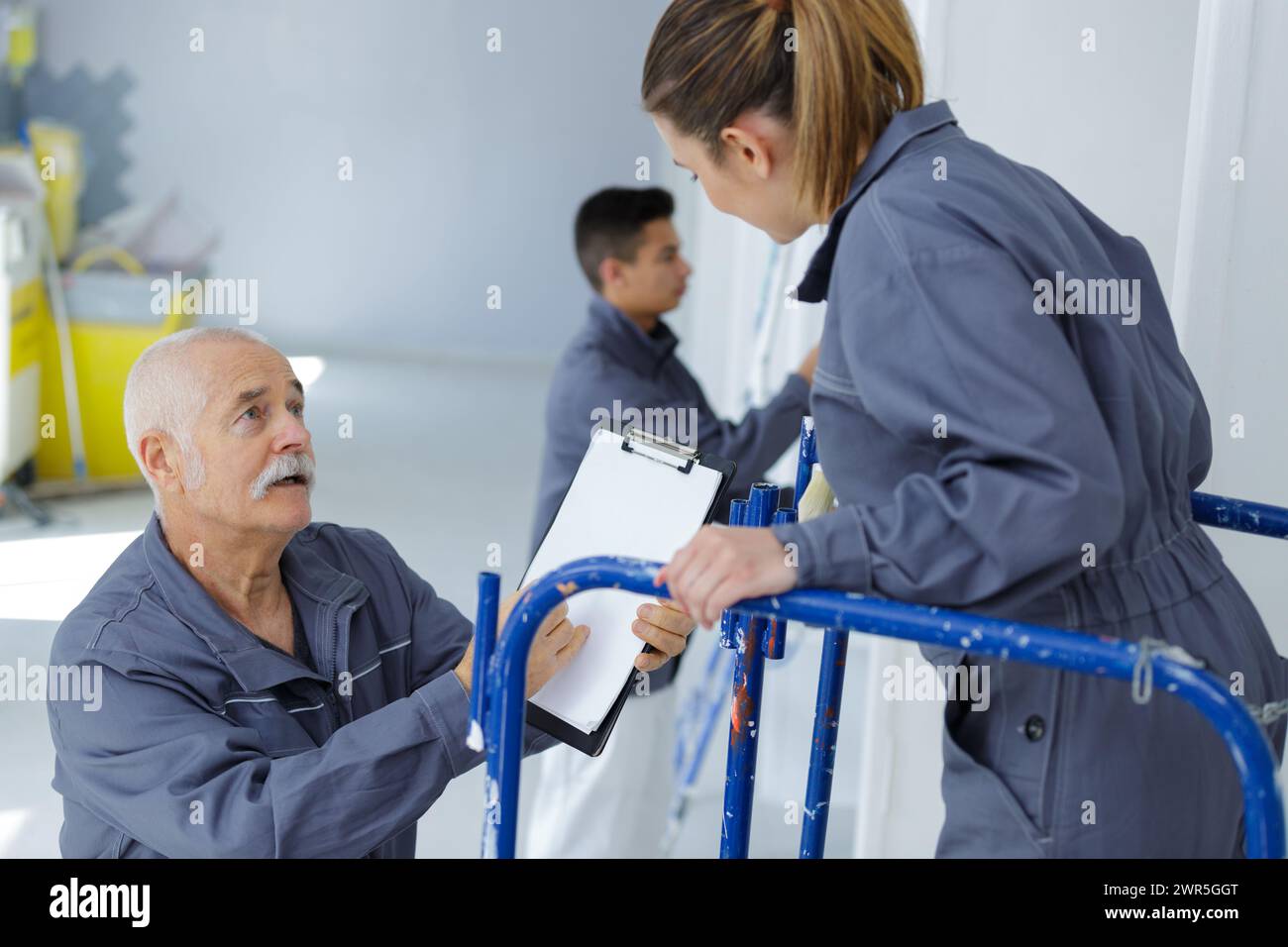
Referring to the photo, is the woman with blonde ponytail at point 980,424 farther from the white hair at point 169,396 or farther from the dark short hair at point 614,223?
the dark short hair at point 614,223

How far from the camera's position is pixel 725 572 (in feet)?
4.03

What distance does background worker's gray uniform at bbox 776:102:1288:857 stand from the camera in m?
1.21

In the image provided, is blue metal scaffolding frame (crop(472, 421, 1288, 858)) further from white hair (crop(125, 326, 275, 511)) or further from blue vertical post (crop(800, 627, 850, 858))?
white hair (crop(125, 326, 275, 511))

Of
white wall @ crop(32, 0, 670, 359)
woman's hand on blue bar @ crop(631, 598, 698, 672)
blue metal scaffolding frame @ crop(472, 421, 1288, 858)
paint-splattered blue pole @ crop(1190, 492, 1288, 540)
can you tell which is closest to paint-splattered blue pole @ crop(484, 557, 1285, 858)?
blue metal scaffolding frame @ crop(472, 421, 1288, 858)

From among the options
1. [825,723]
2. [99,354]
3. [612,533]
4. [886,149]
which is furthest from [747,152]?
[99,354]

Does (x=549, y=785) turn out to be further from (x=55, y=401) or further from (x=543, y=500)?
(x=55, y=401)

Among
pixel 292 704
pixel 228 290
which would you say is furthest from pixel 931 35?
pixel 228 290

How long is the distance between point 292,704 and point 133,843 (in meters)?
0.23

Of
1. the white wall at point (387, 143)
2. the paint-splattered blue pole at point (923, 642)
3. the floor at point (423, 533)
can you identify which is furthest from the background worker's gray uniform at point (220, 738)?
the white wall at point (387, 143)

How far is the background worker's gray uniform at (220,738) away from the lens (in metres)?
1.51

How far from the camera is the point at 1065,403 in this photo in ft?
3.95

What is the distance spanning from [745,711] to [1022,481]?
62cm

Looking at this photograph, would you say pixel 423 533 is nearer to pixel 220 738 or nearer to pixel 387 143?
pixel 387 143

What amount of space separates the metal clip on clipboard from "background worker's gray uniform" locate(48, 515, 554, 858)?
353mm
